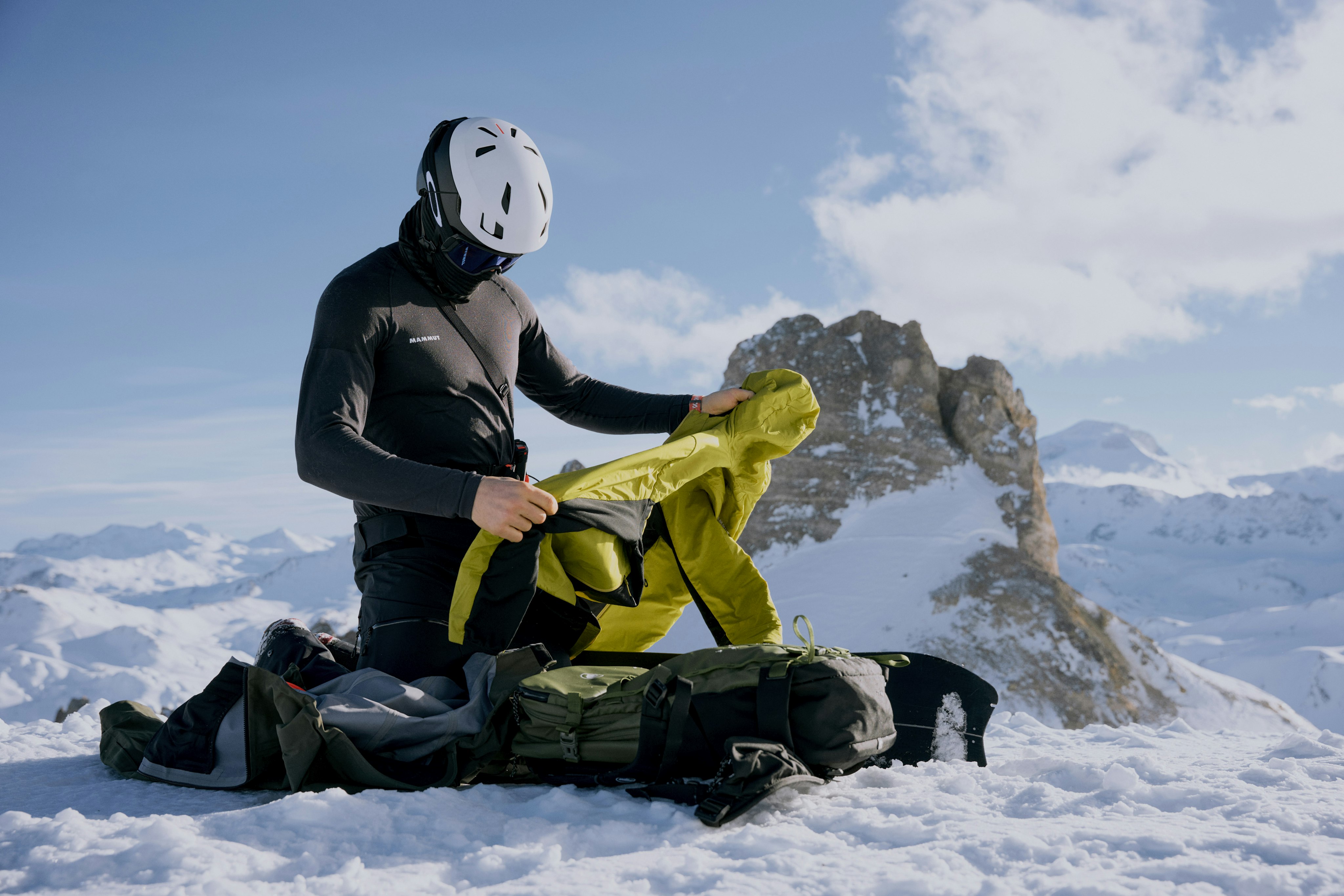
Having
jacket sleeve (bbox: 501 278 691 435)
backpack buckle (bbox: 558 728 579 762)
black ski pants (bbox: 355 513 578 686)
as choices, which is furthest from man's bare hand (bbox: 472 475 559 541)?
jacket sleeve (bbox: 501 278 691 435)

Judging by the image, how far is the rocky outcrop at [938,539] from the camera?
14031 mm

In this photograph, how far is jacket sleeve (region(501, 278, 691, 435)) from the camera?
428 cm

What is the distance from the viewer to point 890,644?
46.8 feet

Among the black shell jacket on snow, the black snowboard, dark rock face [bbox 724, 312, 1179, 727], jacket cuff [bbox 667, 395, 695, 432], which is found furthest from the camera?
dark rock face [bbox 724, 312, 1179, 727]

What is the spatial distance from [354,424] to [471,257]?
0.93 m

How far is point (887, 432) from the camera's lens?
62.4 feet

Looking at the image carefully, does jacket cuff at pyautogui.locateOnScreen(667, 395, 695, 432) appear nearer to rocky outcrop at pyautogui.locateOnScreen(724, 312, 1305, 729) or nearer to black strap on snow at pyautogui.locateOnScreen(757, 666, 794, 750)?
black strap on snow at pyautogui.locateOnScreen(757, 666, 794, 750)

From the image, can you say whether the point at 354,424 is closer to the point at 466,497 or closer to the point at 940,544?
the point at 466,497

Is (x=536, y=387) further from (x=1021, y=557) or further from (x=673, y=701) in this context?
(x=1021, y=557)

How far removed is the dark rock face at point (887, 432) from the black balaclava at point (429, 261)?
14.7 metres

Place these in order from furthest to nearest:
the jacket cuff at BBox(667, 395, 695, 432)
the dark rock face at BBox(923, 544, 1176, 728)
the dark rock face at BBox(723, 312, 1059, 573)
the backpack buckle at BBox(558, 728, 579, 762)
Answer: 1. the dark rock face at BBox(723, 312, 1059, 573)
2. the dark rock face at BBox(923, 544, 1176, 728)
3. the jacket cuff at BBox(667, 395, 695, 432)
4. the backpack buckle at BBox(558, 728, 579, 762)

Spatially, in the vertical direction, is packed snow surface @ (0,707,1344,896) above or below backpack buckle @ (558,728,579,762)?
below

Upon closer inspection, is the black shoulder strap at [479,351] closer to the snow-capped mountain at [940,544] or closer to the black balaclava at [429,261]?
the black balaclava at [429,261]

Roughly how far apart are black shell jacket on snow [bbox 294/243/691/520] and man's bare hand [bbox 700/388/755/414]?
3.46 ft
